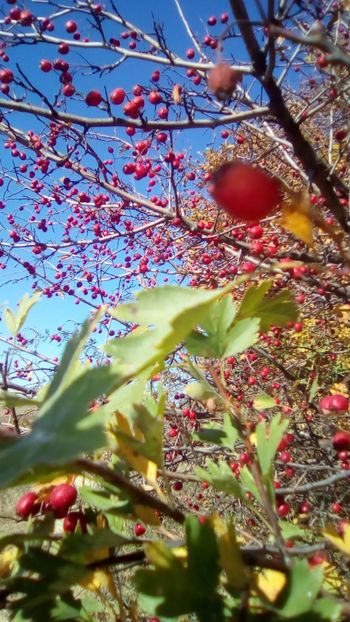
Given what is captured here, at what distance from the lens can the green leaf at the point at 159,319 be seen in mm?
395

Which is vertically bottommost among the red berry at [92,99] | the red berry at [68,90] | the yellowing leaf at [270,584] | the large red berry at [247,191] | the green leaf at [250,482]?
the yellowing leaf at [270,584]

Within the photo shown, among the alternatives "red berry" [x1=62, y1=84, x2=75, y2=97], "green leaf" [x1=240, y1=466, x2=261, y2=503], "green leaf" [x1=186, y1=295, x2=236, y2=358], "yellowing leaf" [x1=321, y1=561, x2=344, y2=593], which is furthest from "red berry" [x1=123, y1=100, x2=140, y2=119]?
"yellowing leaf" [x1=321, y1=561, x2=344, y2=593]

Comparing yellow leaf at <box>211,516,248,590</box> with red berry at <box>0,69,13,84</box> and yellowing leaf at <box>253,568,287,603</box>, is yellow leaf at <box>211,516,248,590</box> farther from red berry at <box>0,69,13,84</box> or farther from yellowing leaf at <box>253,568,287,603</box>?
red berry at <box>0,69,13,84</box>

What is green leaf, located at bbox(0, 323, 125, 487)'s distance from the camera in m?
0.31

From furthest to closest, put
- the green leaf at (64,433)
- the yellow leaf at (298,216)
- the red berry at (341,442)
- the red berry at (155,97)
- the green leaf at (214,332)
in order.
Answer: the red berry at (155,97) < the red berry at (341,442) < the green leaf at (214,332) < the yellow leaf at (298,216) < the green leaf at (64,433)

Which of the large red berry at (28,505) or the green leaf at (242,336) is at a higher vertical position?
the green leaf at (242,336)

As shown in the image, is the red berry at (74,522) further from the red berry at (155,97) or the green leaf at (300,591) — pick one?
the red berry at (155,97)

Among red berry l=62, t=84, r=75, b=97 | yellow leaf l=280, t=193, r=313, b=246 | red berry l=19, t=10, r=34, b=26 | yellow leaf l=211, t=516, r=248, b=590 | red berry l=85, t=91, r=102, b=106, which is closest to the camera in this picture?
yellow leaf l=211, t=516, r=248, b=590

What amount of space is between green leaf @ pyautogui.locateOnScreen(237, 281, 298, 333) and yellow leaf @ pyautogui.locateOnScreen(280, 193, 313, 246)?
0.34ft

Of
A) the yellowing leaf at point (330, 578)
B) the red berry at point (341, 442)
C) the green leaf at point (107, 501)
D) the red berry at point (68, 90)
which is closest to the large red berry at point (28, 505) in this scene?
the green leaf at point (107, 501)

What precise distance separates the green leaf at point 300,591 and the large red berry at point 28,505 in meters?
0.42

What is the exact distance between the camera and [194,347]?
2.21ft

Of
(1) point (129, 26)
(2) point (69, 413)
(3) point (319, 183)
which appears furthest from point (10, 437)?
(1) point (129, 26)

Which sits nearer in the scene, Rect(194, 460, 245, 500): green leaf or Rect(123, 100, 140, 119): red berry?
Rect(194, 460, 245, 500): green leaf
